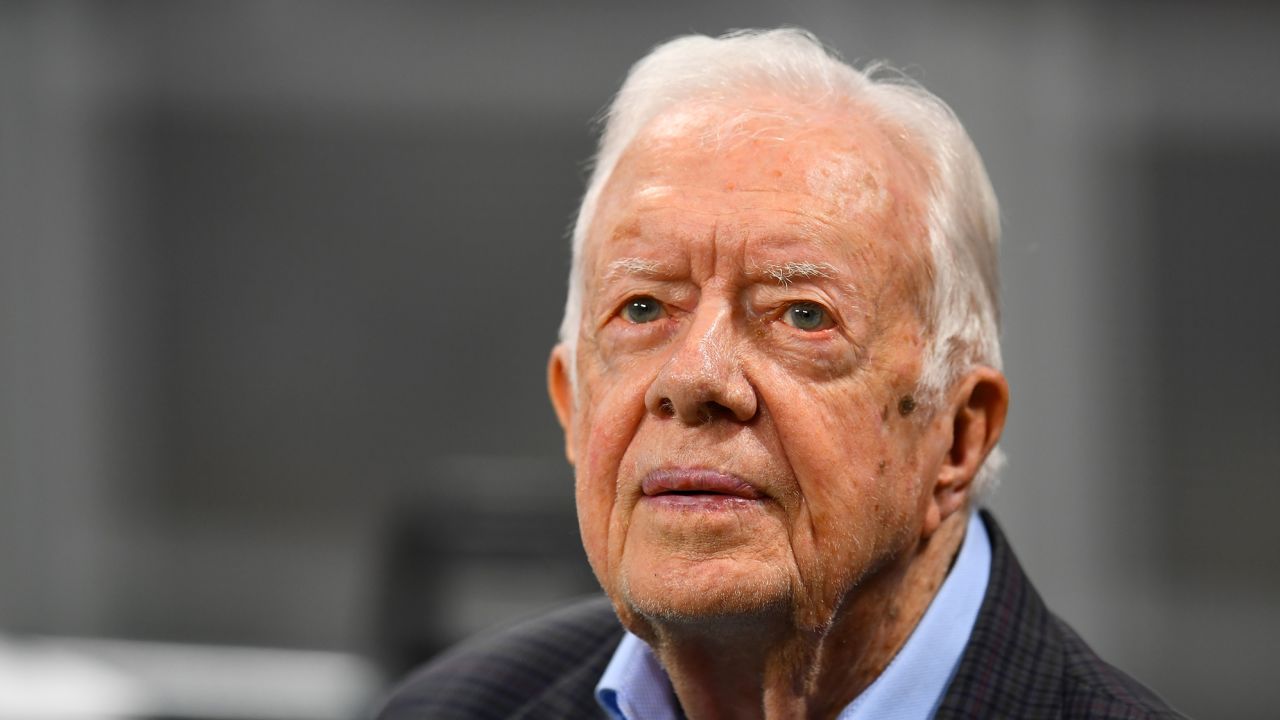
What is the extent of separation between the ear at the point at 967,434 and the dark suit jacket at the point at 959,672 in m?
0.10

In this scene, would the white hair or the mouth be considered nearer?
the mouth

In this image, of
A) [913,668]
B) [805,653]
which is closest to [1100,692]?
[913,668]

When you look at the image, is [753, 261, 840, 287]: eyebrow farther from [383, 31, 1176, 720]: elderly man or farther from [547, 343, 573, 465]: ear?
[547, 343, 573, 465]: ear

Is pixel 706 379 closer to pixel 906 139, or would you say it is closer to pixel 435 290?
pixel 906 139

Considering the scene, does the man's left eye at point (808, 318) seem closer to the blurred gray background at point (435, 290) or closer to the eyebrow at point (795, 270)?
the eyebrow at point (795, 270)

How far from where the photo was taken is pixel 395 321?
17.7 feet

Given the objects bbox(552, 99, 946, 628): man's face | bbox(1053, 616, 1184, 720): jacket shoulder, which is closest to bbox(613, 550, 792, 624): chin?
bbox(552, 99, 946, 628): man's face

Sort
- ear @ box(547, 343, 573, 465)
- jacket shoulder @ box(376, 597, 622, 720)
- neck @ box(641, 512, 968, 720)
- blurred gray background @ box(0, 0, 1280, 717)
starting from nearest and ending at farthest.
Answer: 1. neck @ box(641, 512, 968, 720)
2. ear @ box(547, 343, 573, 465)
3. jacket shoulder @ box(376, 597, 622, 720)
4. blurred gray background @ box(0, 0, 1280, 717)

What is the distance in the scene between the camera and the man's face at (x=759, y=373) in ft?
4.87

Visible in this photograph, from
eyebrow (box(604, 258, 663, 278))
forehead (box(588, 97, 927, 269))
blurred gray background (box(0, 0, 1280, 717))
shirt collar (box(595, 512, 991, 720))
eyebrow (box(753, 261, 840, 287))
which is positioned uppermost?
forehead (box(588, 97, 927, 269))

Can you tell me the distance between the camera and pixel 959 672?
5.15ft

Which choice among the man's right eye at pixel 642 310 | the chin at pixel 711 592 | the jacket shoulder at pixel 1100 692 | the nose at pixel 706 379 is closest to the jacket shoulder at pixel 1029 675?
the jacket shoulder at pixel 1100 692

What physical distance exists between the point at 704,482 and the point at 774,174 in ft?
1.11

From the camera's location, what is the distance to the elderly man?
1497 millimetres
